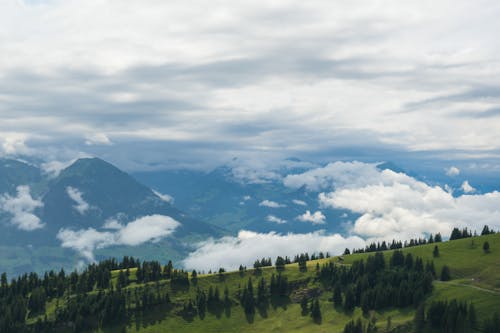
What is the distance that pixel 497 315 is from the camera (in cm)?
19238

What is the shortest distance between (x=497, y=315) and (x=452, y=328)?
16.1m

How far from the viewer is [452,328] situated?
197m
